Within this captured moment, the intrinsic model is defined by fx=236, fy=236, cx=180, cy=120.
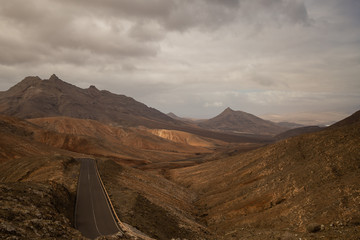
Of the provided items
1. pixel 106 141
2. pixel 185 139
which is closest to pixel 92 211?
pixel 106 141

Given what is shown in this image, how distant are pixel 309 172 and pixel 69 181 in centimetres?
3393

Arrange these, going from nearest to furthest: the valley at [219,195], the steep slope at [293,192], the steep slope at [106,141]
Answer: the valley at [219,195], the steep slope at [293,192], the steep slope at [106,141]

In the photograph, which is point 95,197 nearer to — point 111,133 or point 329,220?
point 329,220

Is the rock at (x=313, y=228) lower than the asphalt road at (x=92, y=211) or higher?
higher

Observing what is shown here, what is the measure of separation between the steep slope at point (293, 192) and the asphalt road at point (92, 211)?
43.8 feet

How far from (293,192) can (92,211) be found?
79.5 ft

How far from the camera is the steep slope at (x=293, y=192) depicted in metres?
21.0

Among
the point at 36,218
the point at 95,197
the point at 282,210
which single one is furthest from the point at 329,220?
the point at 95,197

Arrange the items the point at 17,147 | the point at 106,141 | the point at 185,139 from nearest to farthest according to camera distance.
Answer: the point at 17,147, the point at 106,141, the point at 185,139

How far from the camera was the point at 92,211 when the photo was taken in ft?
84.3

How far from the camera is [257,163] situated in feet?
153

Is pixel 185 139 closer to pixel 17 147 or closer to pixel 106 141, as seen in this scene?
pixel 106 141

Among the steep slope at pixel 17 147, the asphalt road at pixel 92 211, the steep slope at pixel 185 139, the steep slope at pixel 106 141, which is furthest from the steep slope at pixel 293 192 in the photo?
the steep slope at pixel 185 139

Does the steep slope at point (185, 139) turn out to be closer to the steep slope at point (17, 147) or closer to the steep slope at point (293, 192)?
the steep slope at point (17, 147)
